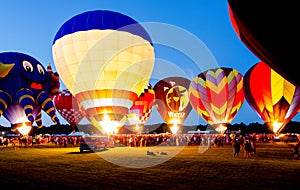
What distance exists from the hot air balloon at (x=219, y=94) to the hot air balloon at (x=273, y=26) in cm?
2859

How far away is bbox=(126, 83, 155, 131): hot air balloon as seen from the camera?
133ft

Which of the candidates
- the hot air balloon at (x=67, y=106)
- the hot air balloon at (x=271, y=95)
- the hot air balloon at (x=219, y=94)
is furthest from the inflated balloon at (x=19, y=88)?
the hot air balloon at (x=271, y=95)

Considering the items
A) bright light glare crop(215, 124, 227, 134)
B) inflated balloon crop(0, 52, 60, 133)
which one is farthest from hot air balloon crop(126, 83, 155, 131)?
inflated balloon crop(0, 52, 60, 133)

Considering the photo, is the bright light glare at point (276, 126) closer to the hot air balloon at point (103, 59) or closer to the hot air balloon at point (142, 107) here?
the hot air balloon at point (103, 59)

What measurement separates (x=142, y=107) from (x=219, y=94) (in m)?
9.67

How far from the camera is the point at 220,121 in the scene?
120 ft

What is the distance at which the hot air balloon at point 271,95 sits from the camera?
95.9 feet

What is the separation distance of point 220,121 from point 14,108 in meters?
20.6

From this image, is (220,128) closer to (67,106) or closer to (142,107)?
(142,107)

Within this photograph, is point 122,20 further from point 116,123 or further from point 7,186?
point 7,186

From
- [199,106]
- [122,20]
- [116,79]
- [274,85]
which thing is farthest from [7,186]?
[199,106]

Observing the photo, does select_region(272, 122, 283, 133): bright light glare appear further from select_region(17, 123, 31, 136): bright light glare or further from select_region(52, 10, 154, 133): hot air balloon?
select_region(17, 123, 31, 136): bright light glare

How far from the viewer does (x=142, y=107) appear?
4094cm

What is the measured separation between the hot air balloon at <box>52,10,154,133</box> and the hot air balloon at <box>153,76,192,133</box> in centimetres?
1562
